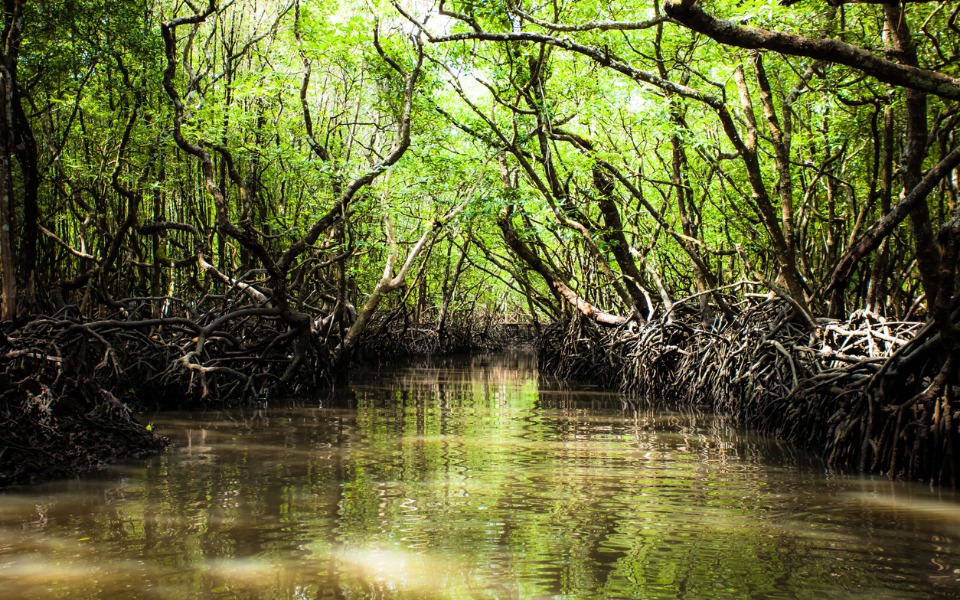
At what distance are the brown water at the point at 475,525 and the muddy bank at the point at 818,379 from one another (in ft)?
1.15

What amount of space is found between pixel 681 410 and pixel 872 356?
3603 mm

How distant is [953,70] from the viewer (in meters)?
6.47

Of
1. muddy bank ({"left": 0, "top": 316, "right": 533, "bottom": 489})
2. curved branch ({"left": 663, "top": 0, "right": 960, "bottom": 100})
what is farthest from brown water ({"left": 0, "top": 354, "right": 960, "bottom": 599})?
curved branch ({"left": 663, "top": 0, "right": 960, "bottom": 100})

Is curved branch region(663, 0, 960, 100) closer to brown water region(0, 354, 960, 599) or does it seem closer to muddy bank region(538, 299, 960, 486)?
muddy bank region(538, 299, 960, 486)

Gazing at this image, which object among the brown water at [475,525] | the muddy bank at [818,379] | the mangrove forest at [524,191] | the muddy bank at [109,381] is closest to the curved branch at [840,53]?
the mangrove forest at [524,191]

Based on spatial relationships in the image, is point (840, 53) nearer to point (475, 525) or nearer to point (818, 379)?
point (475, 525)

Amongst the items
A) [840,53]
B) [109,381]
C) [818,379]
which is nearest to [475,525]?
[840,53]

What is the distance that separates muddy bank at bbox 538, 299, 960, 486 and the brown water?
1.15 feet

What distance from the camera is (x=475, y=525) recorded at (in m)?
3.84

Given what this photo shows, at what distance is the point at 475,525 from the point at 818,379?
379cm

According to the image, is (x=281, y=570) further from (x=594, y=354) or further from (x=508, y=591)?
(x=594, y=354)

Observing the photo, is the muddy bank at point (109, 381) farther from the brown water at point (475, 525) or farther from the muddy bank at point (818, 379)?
the muddy bank at point (818, 379)

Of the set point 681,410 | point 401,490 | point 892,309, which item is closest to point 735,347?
point 681,410

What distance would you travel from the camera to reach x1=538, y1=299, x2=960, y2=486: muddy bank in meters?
4.87
